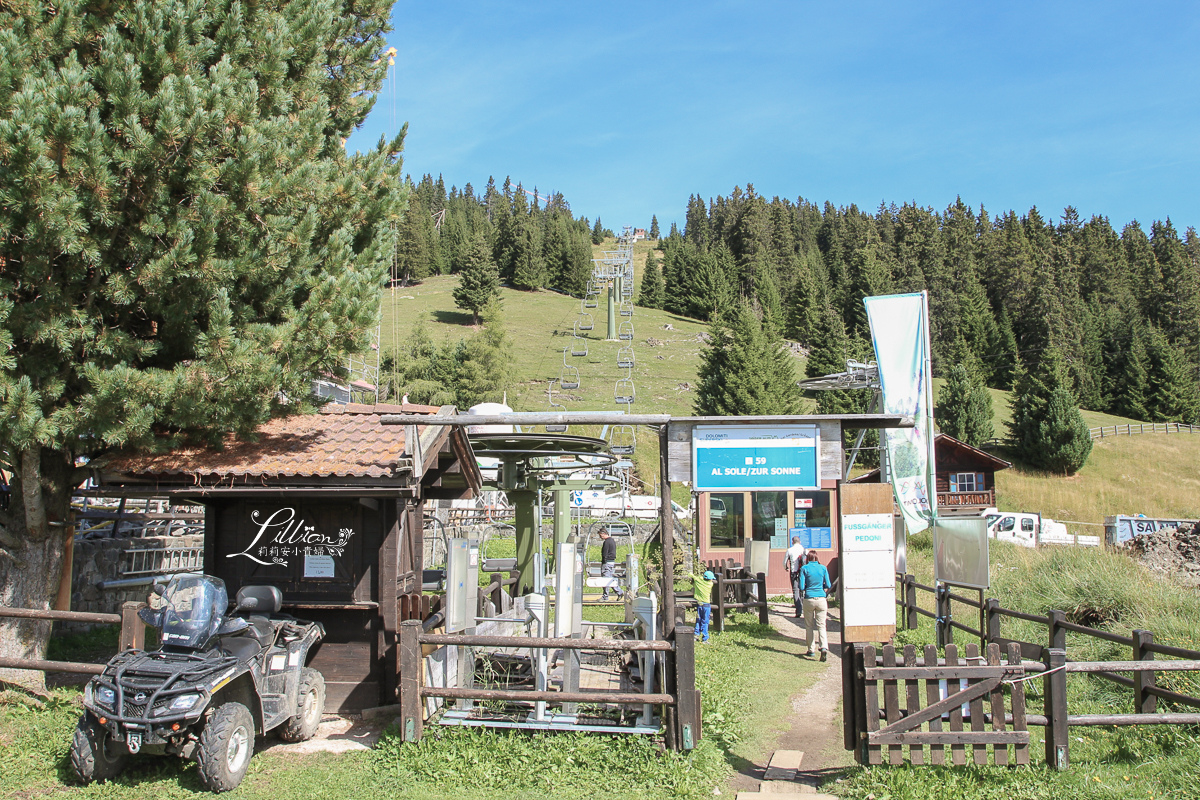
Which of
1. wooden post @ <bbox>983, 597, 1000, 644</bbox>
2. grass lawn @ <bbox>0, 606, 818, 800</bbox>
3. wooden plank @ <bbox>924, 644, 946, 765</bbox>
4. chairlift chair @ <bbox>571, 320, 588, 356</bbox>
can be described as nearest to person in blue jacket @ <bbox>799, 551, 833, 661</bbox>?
wooden post @ <bbox>983, 597, 1000, 644</bbox>

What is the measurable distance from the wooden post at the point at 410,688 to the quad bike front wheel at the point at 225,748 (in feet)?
4.16

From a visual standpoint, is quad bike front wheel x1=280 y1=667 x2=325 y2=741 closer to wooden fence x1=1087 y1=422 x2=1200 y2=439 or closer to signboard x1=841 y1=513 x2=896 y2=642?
signboard x1=841 y1=513 x2=896 y2=642

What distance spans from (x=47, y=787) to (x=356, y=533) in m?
3.39

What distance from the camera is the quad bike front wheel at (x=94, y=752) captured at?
6344mm

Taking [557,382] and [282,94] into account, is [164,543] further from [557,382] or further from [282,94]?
[557,382]

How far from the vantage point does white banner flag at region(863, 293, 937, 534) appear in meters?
13.1

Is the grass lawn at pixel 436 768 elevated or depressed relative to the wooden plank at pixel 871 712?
depressed

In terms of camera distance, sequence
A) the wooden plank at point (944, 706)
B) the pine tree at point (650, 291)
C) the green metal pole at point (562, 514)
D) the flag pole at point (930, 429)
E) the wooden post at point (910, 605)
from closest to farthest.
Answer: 1. the wooden plank at point (944, 706)
2. the flag pole at point (930, 429)
3. the green metal pole at point (562, 514)
4. the wooden post at point (910, 605)
5. the pine tree at point (650, 291)

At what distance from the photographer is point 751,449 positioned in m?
7.52

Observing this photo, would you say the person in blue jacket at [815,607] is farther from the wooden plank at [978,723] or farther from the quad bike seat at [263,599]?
the quad bike seat at [263,599]

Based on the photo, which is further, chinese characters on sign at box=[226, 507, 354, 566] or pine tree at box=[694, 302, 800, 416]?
pine tree at box=[694, 302, 800, 416]

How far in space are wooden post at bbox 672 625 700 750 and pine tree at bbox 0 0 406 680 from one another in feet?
15.8

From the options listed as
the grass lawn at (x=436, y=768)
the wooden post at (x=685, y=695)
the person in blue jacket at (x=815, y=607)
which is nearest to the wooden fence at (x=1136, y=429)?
the person in blue jacket at (x=815, y=607)

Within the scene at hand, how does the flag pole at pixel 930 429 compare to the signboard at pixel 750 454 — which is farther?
the flag pole at pixel 930 429
